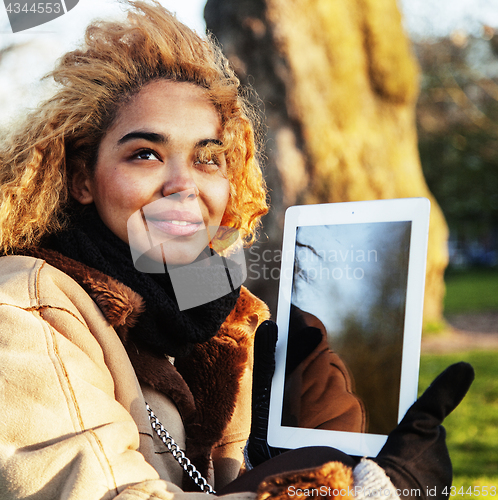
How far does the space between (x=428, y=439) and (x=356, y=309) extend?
35cm

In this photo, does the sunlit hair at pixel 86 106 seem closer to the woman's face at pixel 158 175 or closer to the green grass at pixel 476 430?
the woman's face at pixel 158 175

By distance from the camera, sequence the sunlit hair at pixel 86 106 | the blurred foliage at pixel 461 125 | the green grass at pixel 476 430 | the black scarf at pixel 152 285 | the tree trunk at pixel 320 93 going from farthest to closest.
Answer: the blurred foliage at pixel 461 125 → the tree trunk at pixel 320 93 → the green grass at pixel 476 430 → the sunlit hair at pixel 86 106 → the black scarf at pixel 152 285

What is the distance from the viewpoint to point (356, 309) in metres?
1.37

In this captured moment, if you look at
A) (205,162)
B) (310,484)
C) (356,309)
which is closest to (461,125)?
(205,162)

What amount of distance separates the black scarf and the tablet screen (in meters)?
0.30

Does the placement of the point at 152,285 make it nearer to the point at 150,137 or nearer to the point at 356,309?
the point at 150,137

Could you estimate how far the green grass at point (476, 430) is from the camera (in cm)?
375

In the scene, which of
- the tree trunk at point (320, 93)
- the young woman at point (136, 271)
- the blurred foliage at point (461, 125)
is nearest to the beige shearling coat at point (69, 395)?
the young woman at point (136, 271)

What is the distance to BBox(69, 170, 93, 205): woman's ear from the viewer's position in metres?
1.70

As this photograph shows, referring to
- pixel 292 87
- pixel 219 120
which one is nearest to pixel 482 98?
pixel 292 87

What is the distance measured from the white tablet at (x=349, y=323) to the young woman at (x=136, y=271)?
9cm

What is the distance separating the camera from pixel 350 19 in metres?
6.62

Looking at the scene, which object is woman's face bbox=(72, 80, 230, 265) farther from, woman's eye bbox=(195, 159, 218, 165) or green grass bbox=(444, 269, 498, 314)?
green grass bbox=(444, 269, 498, 314)

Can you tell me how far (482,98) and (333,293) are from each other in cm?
1746
